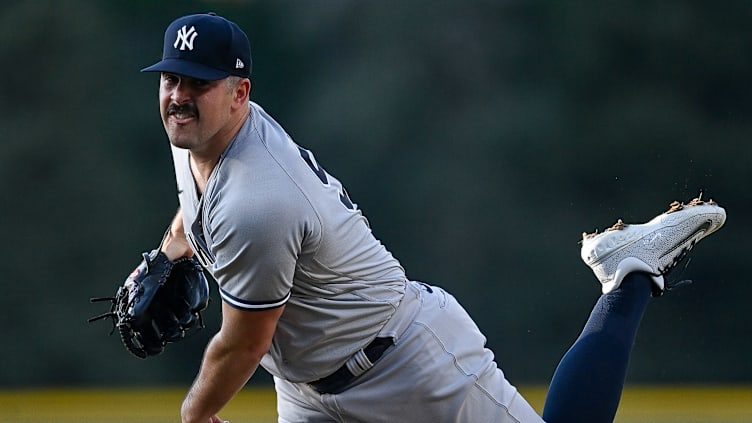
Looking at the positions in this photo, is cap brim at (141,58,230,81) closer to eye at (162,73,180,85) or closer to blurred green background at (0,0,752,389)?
eye at (162,73,180,85)

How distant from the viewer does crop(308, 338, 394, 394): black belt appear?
2025 mm

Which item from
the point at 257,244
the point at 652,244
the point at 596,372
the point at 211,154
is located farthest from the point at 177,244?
the point at 652,244

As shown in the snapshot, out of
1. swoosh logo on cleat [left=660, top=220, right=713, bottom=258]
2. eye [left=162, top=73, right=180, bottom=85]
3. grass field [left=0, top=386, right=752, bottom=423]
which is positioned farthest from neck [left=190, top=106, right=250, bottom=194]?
grass field [left=0, top=386, right=752, bottom=423]

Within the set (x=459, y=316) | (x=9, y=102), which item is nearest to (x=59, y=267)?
(x=9, y=102)

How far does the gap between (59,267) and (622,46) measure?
2621 mm

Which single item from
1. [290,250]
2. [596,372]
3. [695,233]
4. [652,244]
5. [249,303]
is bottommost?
[249,303]

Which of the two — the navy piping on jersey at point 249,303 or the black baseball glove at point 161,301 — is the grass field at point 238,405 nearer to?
the black baseball glove at point 161,301

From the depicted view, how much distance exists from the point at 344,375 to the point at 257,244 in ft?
1.20

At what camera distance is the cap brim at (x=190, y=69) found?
1.85m

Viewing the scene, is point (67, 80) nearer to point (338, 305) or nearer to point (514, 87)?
point (514, 87)

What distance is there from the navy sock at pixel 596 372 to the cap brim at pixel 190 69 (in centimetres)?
99

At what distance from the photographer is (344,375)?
2.03 meters

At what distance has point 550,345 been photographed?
179 inches

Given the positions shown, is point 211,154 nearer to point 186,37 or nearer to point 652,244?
point 186,37
